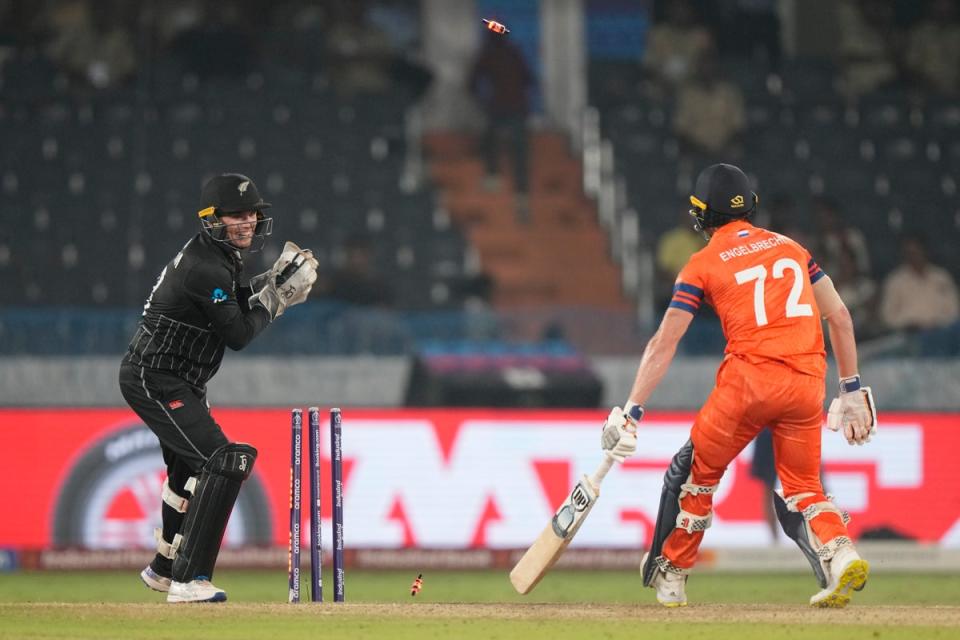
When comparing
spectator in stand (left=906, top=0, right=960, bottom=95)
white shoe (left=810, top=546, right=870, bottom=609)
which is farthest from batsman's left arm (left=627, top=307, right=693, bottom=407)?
spectator in stand (left=906, top=0, right=960, bottom=95)

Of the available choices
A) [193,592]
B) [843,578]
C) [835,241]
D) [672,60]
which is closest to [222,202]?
[193,592]

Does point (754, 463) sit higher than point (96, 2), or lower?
lower

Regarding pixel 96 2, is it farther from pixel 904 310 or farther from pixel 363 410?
pixel 904 310

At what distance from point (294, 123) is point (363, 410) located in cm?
485

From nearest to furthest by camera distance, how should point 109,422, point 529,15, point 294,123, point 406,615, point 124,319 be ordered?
point 406,615
point 109,422
point 124,319
point 294,123
point 529,15

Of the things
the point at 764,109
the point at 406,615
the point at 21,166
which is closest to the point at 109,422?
the point at 21,166

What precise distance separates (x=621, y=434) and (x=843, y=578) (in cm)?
116

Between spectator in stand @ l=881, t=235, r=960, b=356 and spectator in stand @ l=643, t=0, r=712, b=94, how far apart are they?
140 inches

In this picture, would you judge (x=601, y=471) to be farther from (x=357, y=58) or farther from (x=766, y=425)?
(x=357, y=58)

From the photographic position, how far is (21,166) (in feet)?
50.0

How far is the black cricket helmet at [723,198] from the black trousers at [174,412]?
97.0 inches

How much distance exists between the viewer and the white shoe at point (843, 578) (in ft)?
22.6

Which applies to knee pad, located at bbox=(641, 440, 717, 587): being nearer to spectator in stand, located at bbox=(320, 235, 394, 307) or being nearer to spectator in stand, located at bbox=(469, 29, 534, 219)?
spectator in stand, located at bbox=(320, 235, 394, 307)

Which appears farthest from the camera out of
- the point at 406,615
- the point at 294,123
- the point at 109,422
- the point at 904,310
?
the point at 294,123
